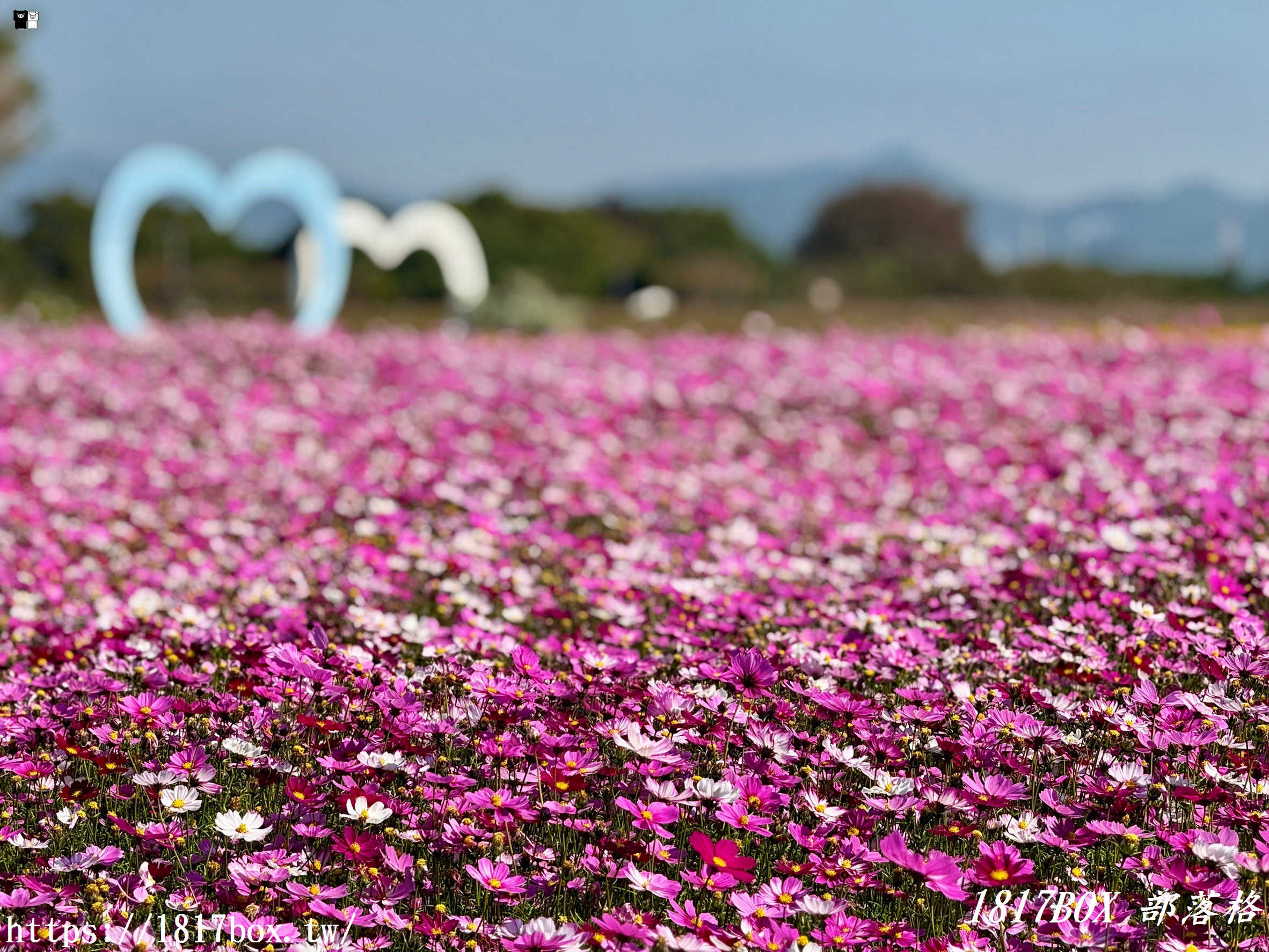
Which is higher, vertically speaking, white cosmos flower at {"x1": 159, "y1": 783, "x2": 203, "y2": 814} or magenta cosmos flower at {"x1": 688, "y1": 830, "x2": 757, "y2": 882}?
magenta cosmos flower at {"x1": 688, "y1": 830, "x2": 757, "y2": 882}

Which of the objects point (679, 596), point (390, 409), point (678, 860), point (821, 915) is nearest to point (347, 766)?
point (678, 860)

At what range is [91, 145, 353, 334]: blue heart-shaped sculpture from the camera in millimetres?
15109

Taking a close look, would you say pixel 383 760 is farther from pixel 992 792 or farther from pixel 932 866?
pixel 992 792

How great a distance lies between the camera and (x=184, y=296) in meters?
27.9

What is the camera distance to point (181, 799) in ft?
9.59

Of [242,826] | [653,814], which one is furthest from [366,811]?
[653,814]

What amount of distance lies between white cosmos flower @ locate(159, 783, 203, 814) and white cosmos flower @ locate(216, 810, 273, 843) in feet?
0.35

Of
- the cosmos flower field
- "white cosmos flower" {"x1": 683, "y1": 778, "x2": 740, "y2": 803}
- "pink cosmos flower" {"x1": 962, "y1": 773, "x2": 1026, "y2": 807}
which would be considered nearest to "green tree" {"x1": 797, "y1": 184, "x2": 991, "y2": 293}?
the cosmos flower field

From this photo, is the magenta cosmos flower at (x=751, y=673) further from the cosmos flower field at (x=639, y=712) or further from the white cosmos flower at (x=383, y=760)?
the white cosmos flower at (x=383, y=760)

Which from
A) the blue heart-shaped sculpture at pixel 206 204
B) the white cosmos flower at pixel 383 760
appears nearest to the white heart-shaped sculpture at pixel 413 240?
the blue heart-shaped sculpture at pixel 206 204

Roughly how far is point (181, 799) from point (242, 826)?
25 cm

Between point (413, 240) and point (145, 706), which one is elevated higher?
point (413, 240)

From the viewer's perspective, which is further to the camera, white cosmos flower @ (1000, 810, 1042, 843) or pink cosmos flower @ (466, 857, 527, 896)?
white cosmos flower @ (1000, 810, 1042, 843)

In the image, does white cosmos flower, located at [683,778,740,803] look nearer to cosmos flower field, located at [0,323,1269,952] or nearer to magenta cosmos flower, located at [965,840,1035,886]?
cosmos flower field, located at [0,323,1269,952]
